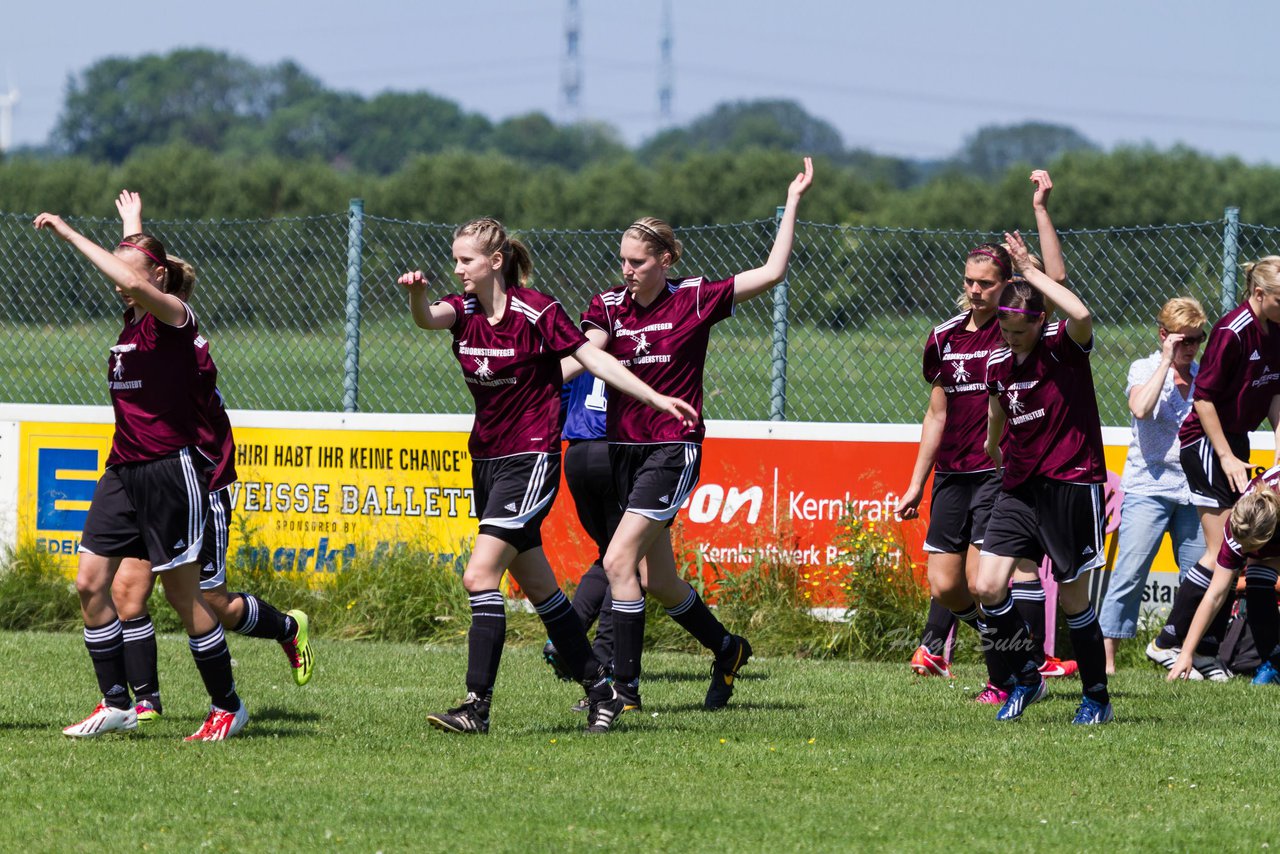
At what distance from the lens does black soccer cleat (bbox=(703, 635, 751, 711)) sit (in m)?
7.02

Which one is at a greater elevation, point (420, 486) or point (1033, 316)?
point (1033, 316)

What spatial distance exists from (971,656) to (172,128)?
11066cm

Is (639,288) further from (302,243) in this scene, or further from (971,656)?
(302,243)

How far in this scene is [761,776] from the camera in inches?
216

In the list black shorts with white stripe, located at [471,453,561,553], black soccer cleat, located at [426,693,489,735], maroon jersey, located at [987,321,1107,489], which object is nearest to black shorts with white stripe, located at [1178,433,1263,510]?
maroon jersey, located at [987,321,1107,489]

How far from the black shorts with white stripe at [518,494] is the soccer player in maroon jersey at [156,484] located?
1.08m

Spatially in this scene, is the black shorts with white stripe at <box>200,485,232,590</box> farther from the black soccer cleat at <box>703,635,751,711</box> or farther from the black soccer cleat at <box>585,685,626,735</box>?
the black soccer cleat at <box>703,635,751,711</box>

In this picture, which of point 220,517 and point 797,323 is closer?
point 220,517

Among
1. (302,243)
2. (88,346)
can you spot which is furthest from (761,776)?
(88,346)

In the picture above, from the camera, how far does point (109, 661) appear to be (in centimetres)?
632

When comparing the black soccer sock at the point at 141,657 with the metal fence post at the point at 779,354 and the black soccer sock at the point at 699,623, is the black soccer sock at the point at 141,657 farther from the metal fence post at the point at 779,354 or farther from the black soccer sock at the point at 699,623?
the metal fence post at the point at 779,354

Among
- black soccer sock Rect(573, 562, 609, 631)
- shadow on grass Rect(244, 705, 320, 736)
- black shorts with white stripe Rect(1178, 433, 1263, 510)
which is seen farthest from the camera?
black shorts with white stripe Rect(1178, 433, 1263, 510)

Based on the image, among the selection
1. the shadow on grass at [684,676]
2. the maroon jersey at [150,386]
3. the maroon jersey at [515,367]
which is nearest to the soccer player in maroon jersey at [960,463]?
the shadow on grass at [684,676]

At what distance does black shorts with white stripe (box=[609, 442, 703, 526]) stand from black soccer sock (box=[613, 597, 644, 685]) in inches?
14.6
